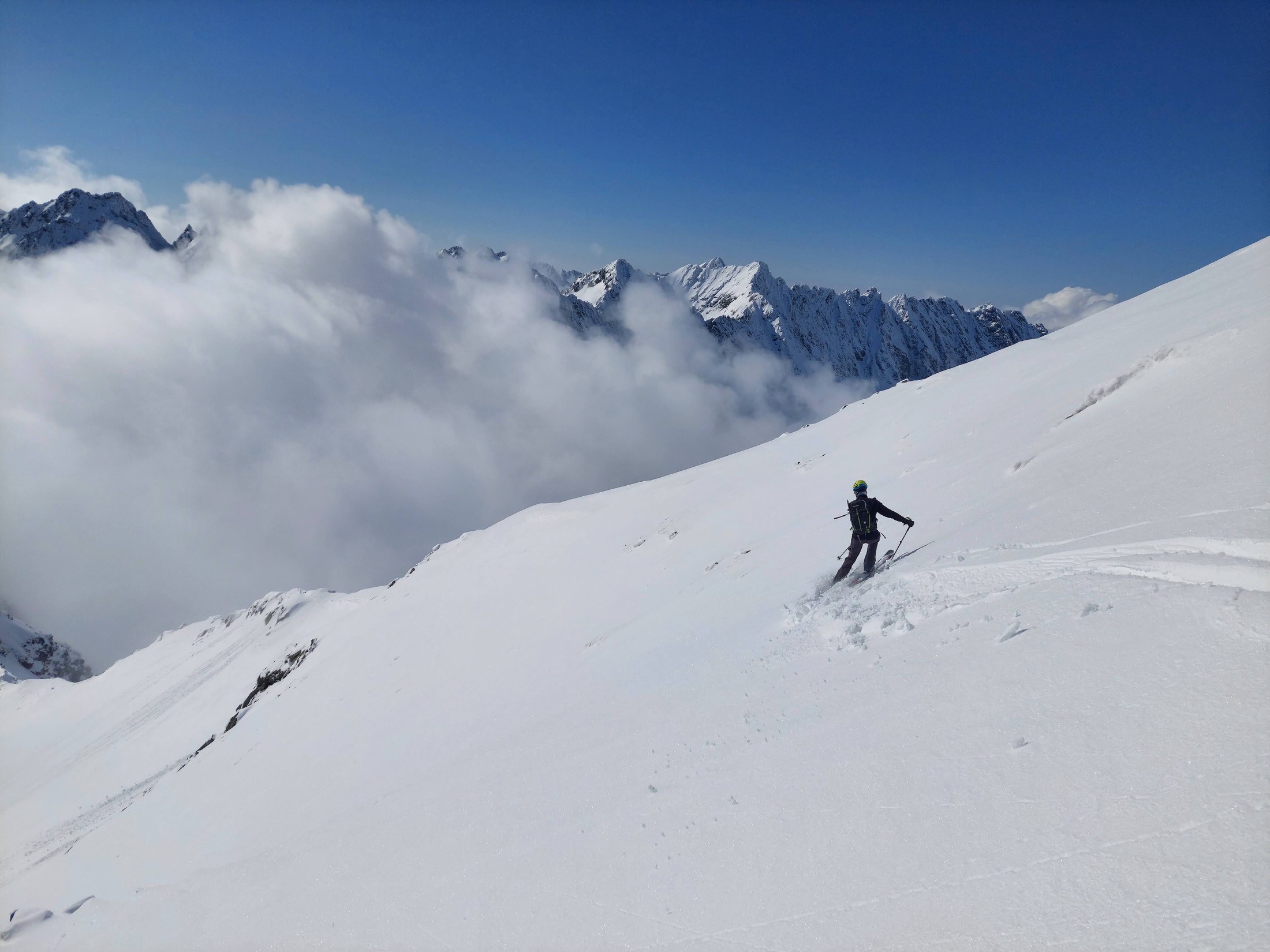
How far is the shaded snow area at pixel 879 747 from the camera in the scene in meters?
3.61

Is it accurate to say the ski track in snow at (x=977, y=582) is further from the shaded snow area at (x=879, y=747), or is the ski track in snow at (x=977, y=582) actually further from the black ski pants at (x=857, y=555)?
the black ski pants at (x=857, y=555)

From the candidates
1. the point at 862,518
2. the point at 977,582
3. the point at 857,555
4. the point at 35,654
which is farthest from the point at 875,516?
the point at 35,654

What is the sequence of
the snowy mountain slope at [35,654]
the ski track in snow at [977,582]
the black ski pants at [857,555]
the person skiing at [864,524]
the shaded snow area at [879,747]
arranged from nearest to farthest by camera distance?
the shaded snow area at [879,747]
the ski track in snow at [977,582]
the black ski pants at [857,555]
the person skiing at [864,524]
the snowy mountain slope at [35,654]

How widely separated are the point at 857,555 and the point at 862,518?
707mm

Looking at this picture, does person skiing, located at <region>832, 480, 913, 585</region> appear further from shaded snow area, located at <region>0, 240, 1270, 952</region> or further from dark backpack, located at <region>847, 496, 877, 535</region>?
shaded snow area, located at <region>0, 240, 1270, 952</region>

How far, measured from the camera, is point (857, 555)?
35.1ft

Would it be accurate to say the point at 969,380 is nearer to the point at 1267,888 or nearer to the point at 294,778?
the point at 1267,888

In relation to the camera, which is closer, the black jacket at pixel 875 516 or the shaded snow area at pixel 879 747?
the shaded snow area at pixel 879 747

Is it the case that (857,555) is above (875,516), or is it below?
below

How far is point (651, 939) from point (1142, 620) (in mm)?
5011

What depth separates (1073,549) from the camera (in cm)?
680

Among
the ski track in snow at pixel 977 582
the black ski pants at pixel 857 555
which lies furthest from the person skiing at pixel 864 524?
the ski track in snow at pixel 977 582

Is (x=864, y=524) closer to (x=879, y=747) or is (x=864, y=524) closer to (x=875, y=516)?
(x=875, y=516)

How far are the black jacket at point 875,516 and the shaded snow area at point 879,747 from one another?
0.76 meters
